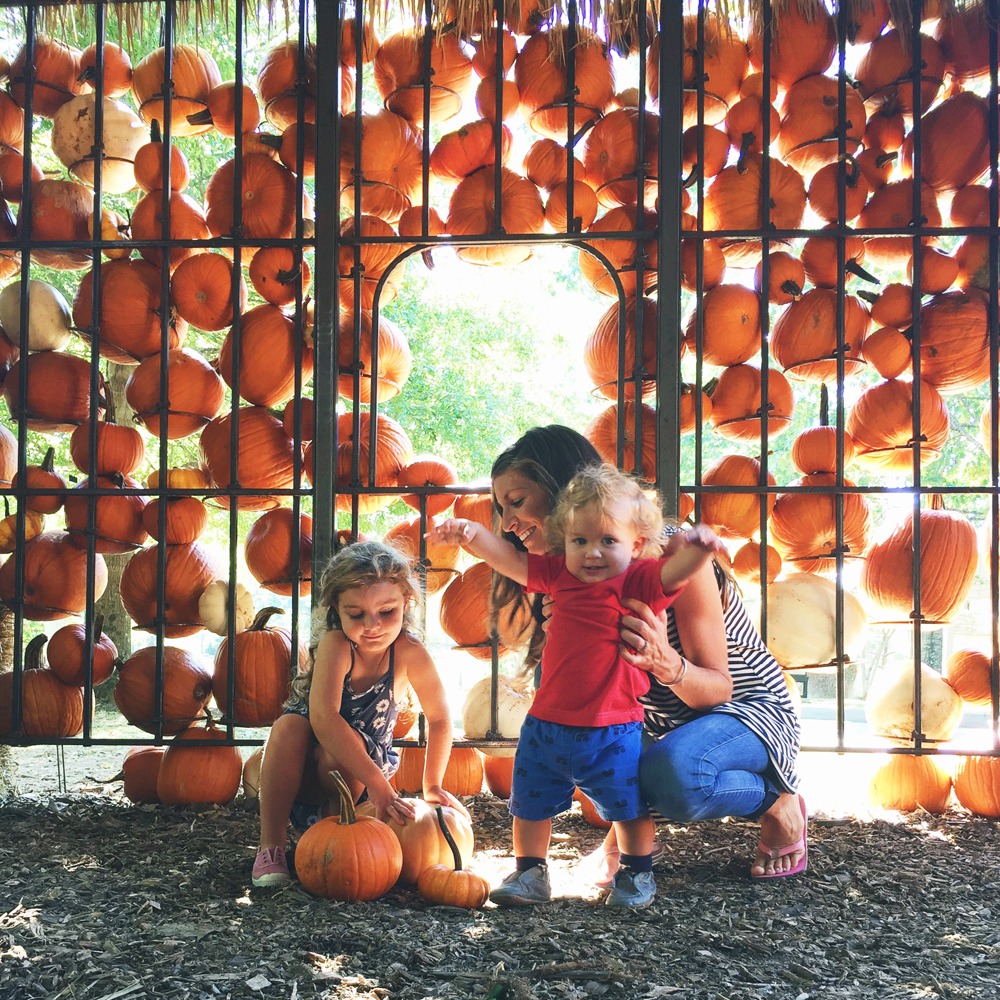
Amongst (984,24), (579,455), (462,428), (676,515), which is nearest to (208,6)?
(579,455)

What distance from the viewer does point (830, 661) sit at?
2912mm

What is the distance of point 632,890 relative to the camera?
2055 millimetres

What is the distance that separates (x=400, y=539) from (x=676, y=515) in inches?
36.9

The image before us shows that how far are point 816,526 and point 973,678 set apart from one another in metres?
0.71

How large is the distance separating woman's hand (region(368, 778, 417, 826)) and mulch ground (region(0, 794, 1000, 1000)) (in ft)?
0.60

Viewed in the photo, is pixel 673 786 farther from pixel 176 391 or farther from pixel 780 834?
pixel 176 391

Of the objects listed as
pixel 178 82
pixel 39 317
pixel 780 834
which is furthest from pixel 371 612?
pixel 178 82

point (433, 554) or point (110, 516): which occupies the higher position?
point (110, 516)

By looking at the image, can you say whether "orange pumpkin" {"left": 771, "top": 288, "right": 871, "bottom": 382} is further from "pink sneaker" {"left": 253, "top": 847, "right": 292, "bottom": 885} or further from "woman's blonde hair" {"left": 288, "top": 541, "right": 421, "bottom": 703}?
"pink sneaker" {"left": 253, "top": 847, "right": 292, "bottom": 885}

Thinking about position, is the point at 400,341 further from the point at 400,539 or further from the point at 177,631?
the point at 177,631

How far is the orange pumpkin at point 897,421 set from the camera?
9.93 feet

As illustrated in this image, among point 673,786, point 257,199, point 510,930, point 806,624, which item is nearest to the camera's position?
point 510,930

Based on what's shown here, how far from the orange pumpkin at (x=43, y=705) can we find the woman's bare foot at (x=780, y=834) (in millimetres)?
2270

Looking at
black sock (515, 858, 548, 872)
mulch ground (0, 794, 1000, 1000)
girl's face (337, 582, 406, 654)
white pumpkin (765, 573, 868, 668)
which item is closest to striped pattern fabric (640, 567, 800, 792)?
mulch ground (0, 794, 1000, 1000)
